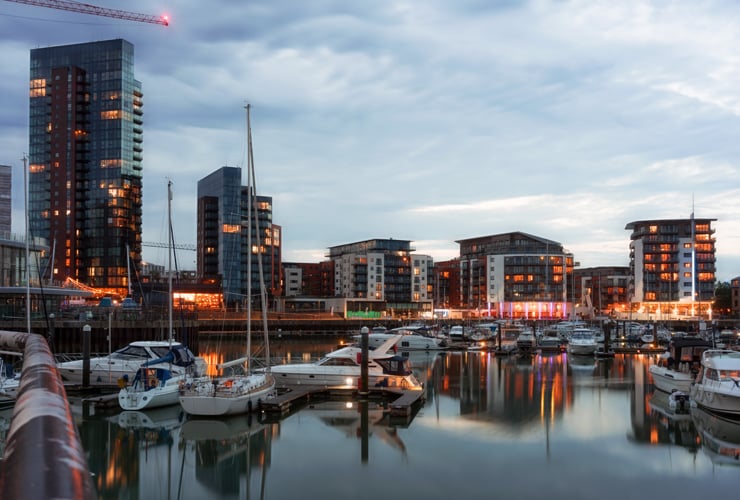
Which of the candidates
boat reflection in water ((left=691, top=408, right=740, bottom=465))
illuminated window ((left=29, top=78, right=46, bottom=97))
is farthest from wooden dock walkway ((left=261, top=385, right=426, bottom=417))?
illuminated window ((left=29, top=78, right=46, bottom=97))

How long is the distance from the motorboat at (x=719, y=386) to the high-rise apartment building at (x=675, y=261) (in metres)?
128

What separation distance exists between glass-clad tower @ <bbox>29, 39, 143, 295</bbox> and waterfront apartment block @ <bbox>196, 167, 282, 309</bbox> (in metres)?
21.0

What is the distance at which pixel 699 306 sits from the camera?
148 meters

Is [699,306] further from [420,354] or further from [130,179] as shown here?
[130,179]

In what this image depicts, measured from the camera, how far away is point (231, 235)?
169 m

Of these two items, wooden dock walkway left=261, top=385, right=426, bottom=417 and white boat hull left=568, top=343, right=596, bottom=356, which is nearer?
wooden dock walkway left=261, top=385, right=426, bottom=417

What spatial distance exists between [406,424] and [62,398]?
31.8m

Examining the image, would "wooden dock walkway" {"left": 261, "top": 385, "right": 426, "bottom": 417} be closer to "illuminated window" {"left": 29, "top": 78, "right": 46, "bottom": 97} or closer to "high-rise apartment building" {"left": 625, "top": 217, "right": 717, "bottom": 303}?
"high-rise apartment building" {"left": 625, "top": 217, "right": 717, "bottom": 303}

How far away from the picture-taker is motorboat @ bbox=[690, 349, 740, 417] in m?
33.1

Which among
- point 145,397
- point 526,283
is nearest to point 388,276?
point 526,283

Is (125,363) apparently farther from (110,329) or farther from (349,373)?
(110,329)

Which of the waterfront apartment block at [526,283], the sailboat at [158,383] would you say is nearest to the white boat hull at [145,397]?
the sailboat at [158,383]

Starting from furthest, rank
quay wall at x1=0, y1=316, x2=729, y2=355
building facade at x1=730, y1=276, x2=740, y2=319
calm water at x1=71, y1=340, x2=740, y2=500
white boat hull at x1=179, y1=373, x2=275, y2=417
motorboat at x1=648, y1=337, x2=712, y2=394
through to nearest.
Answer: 1. building facade at x1=730, y1=276, x2=740, y2=319
2. quay wall at x1=0, y1=316, x2=729, y2=355
3. motorboat at x1=648, y1=337, x2=712, y2=394
4. white boat hull at x1=179, y1=373, x2=275, y2=417
5. calm water at x1=71, y1=340, x2=740, y2=500

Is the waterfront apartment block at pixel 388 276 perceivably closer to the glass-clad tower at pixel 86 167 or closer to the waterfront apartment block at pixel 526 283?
the waterfront apartment block at pixel 526 283
